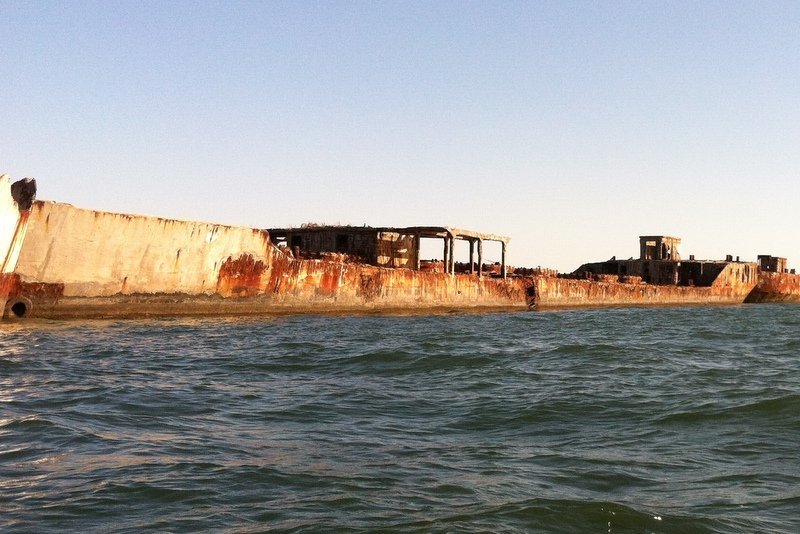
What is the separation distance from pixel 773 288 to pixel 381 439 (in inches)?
1886

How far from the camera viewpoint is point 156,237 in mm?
16797

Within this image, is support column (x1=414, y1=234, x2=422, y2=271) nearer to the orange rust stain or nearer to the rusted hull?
the rusted hull

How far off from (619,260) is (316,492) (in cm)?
4316

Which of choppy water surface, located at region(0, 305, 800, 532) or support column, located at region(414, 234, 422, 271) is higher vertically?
support column, located at region(414, 234, 422, 271)

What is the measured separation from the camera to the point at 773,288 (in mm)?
48062

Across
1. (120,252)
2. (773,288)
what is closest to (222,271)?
(120,252)

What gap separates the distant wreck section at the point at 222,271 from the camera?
14914mm

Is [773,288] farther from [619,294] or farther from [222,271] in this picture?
[222,271]

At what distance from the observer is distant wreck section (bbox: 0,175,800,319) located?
48.9ft

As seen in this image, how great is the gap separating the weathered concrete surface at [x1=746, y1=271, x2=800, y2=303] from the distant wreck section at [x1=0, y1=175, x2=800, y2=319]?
60.5 ft

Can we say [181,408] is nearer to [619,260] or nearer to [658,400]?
[658,400]

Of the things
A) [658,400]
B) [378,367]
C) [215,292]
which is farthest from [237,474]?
[215,292]

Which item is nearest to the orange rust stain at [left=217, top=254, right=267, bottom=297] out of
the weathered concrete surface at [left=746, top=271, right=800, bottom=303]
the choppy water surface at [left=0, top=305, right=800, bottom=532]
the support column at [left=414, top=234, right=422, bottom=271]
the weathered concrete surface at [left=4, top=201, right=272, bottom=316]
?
the weathered concrete surface at [left=4, top=201, right=272, bottom=316]

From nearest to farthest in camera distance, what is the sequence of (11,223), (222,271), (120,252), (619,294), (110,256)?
(11,223) < (110,256) < (120,252) < (222,271) < (619,294)
